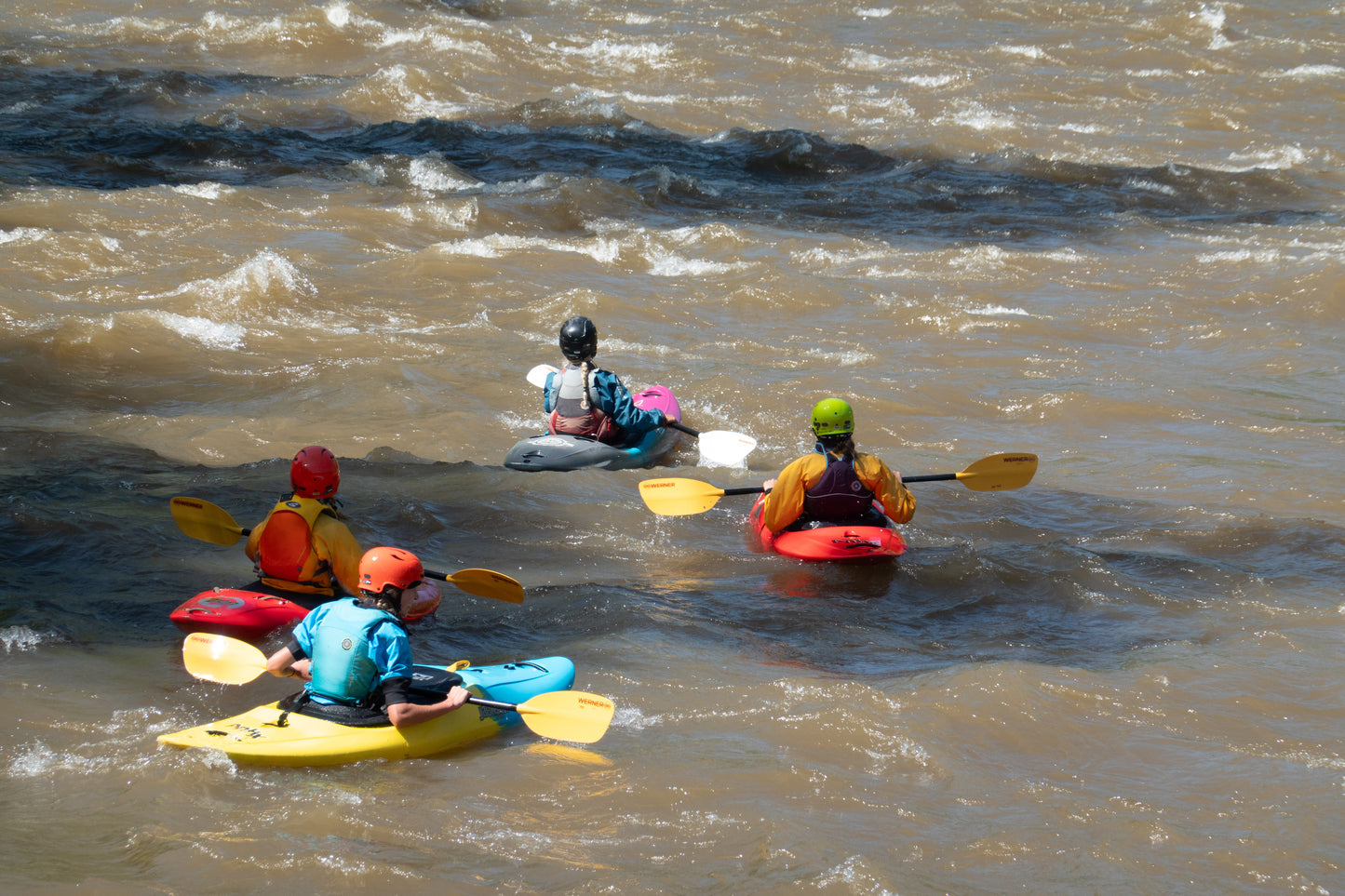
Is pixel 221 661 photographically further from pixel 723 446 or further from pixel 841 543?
pixel 723 446

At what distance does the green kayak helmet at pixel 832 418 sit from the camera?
19.8 ft

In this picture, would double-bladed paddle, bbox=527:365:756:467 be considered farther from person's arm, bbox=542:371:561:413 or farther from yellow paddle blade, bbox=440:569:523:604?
yellow paddle blade, bbox=440:569:523:604

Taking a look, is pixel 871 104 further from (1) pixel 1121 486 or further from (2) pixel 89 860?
(2) pixel 89 860

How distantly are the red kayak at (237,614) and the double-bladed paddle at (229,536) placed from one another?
0.42m

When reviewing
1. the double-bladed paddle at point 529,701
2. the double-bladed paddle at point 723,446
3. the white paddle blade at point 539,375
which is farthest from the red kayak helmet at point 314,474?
the white paddle blade at point 539,375

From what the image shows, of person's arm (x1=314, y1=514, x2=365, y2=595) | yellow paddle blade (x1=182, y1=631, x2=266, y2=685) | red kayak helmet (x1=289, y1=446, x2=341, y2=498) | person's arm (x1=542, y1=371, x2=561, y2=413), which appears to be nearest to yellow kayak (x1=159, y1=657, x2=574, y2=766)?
yellow paddle blade (x1=182, y1=631, x2=266, y2=685)

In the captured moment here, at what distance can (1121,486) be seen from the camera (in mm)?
7809

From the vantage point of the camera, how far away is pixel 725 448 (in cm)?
780

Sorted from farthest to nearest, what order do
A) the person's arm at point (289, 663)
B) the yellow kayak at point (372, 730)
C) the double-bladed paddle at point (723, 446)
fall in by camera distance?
the double-bladed paddle at point (723, 446) < the person's arm at point (289, 663) < the yellow kayak at point (372, 730)

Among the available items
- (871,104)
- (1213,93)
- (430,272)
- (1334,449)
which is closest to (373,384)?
(430,272)

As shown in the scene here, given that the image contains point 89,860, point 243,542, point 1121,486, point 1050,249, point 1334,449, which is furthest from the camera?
point 1050,249

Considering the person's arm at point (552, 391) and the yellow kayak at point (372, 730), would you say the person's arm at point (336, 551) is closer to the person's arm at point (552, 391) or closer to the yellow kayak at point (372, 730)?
the yellow kayak at point (372, 730)

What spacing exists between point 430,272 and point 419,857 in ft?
29.3

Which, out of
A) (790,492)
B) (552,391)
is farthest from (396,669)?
(552,391)
